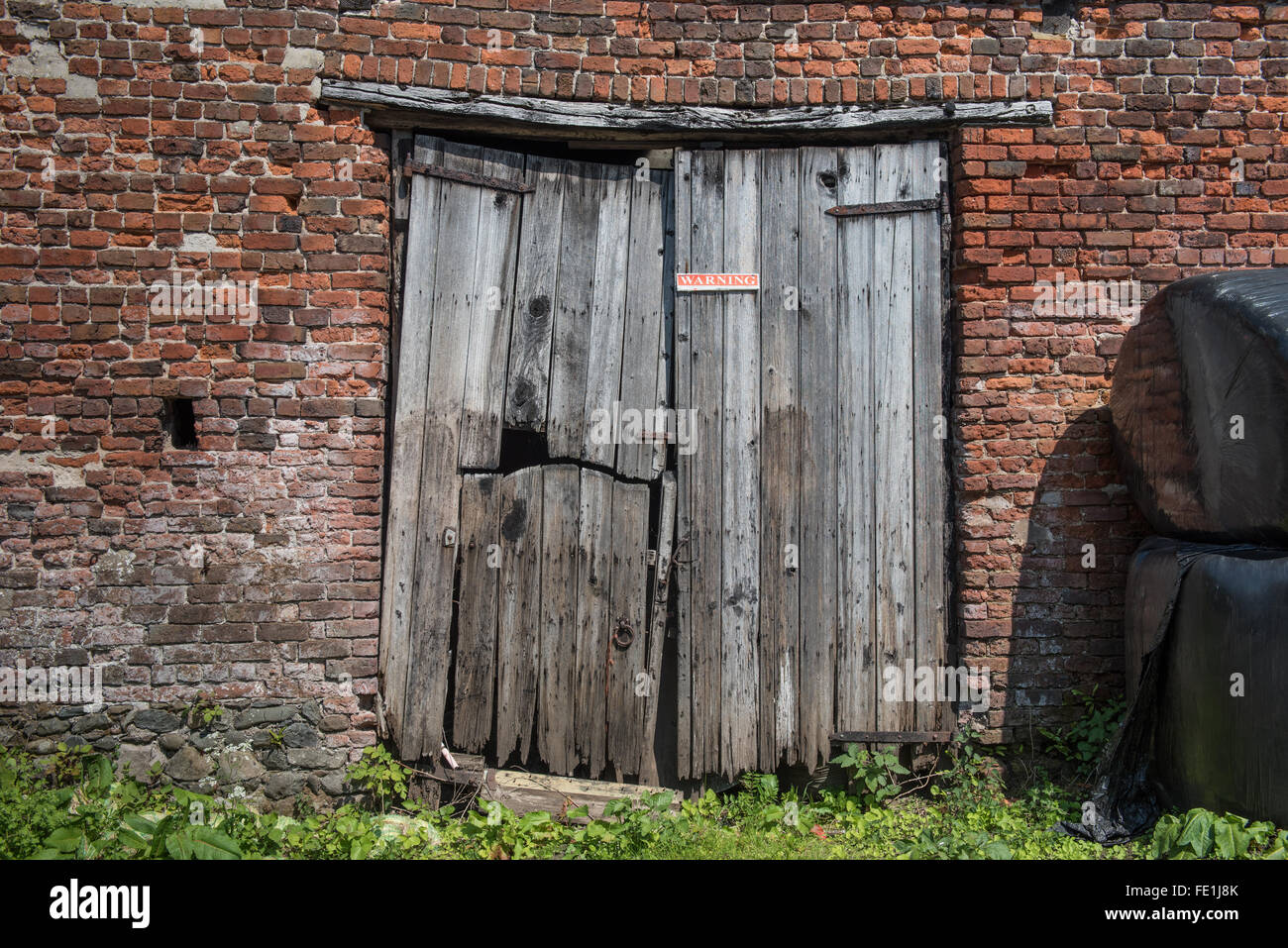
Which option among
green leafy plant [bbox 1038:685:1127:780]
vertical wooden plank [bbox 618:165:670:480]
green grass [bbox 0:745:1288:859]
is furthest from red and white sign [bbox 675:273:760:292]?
green leafy plant [bbox 1038:685:1127:780]

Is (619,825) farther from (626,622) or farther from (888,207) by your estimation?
(888,207)

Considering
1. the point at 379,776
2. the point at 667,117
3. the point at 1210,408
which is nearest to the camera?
the point at 1210,408

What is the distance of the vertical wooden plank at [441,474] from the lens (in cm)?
388

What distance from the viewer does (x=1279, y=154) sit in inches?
155

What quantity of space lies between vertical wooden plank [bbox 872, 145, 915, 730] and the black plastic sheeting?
92 centimetres

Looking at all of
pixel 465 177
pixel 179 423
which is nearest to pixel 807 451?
pixel 465 177

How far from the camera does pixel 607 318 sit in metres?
4.00

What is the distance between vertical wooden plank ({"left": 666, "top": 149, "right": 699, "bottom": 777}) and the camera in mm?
3932

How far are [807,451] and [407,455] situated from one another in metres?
1.88

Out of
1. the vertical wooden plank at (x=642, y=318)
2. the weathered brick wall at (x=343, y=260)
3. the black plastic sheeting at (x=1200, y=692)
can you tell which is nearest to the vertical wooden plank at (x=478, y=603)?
the weathered brick wall at (x=343, y=260)

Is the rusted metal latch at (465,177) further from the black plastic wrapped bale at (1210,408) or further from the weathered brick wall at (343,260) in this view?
the black plastic wrapped bale at (1210,408)

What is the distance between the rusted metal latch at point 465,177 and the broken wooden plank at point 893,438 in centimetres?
172

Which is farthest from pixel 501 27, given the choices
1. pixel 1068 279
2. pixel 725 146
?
pixel 1068 279

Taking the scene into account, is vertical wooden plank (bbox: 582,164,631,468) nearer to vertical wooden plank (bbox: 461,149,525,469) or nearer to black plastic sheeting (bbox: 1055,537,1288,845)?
vertical wooden plank (bbox: 461,149,525,469)
